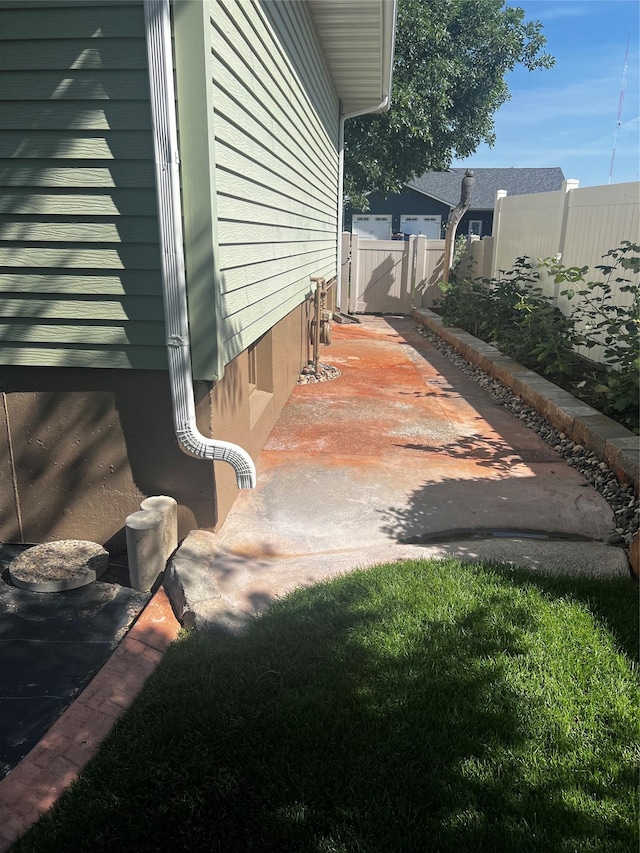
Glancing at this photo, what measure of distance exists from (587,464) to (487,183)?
114ft

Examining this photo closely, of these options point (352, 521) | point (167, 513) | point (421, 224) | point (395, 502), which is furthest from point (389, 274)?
point (421, 224)

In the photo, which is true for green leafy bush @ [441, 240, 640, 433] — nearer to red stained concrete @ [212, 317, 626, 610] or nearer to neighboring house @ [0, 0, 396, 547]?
red stained concrete @ [212, 317, 626, 610]

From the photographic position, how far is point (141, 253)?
10.8 ft

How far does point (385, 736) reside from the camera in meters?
2.23

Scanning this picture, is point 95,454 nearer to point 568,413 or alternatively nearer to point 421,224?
point 568,413

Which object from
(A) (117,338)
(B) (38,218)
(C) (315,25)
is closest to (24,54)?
(B) (38,218)

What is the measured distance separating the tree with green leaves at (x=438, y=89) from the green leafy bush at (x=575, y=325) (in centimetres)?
903

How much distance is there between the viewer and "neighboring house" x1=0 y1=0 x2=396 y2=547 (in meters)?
3.05

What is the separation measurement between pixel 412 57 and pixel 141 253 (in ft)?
57.8

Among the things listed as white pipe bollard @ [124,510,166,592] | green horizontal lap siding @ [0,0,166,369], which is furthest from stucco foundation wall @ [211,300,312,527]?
green horizontal lap siding @ [0,0,166,369]

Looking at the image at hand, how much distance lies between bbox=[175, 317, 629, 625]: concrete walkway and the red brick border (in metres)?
0.27

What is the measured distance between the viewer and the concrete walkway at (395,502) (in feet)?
11.4

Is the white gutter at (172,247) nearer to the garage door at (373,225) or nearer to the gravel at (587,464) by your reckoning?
the gravel at (587,464)

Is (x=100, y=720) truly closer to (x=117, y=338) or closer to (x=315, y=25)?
(x=117, y=338)
